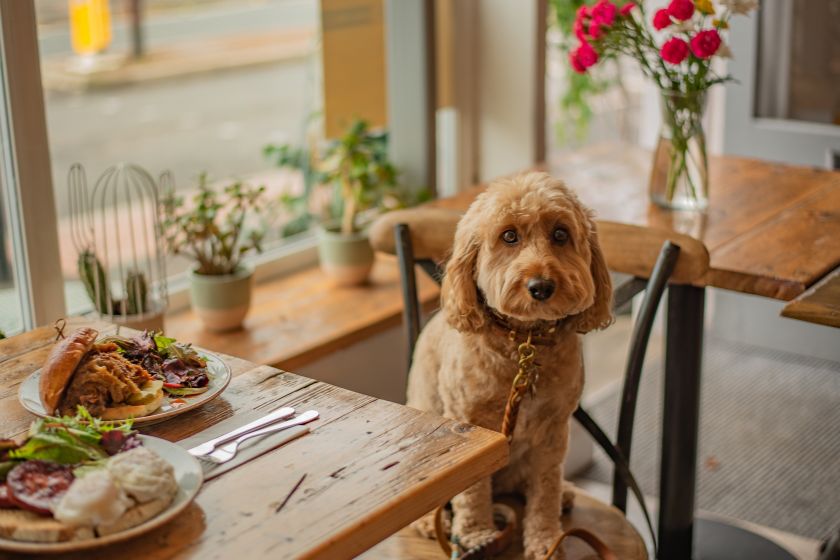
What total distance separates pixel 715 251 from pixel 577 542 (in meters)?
0.71

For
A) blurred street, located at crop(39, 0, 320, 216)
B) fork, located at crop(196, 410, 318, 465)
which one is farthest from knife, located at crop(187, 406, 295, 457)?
blurred street, located at crop(39, 0, 320, 216)

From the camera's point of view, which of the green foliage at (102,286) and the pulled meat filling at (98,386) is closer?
the pulled meat filling at (98,386)

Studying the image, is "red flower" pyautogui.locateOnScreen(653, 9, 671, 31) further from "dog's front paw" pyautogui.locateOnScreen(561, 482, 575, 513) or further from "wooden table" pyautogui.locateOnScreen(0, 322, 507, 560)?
"wooden table" pyautogui.locateOnScreen(0, 322, 507, 560)

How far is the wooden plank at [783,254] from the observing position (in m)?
2.00

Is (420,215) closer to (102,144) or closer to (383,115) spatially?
(383,115)

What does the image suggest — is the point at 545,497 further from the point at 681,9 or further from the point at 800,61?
the point at 800,61

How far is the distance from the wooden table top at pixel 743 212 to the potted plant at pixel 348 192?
0.46m

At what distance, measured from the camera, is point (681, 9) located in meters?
2.29

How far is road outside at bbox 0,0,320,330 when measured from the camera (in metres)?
6.29

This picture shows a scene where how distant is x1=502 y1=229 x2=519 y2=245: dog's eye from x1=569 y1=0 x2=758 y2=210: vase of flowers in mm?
881

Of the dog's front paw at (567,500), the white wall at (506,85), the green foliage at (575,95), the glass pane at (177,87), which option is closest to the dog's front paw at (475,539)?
the dog's front paw at (567,500)

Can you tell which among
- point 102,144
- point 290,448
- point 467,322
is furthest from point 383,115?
point 102,144

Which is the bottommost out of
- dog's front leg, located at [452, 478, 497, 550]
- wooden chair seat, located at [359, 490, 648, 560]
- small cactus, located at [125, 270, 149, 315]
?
wooden chair seat, located at [359, 490, 648, 560]

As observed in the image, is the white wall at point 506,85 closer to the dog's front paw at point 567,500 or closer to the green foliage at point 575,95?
the green foliage at point 575,95
